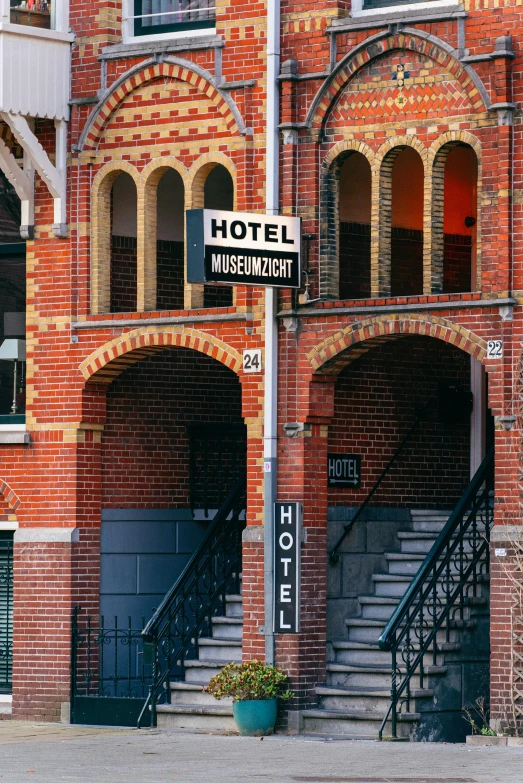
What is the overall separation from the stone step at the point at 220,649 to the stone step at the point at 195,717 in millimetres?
756

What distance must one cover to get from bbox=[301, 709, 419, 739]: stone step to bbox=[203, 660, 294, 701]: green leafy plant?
0.35 m

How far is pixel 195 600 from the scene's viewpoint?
69.3 ft

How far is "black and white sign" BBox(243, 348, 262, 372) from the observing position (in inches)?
768

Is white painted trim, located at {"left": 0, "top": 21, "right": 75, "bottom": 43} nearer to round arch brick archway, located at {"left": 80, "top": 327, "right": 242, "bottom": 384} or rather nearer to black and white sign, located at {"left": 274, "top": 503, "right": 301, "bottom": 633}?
round arch brick archway, located at {"left": 80, "top": 327, "right": 242, "bottom": 384}

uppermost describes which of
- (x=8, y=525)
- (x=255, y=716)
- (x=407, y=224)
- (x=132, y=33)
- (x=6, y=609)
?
(x=132, y=33)

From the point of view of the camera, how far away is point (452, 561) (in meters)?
19.6

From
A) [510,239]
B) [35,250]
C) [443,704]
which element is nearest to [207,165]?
[35,250]

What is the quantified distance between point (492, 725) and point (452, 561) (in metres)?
2.19

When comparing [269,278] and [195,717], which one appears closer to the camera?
[269,278]

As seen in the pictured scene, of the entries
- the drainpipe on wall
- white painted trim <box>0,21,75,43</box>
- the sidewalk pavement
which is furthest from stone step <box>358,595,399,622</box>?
white painted trim <box>0,21,75,43</box>

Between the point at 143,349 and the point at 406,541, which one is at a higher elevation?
the point at 143,349

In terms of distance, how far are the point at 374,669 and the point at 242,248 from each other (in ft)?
14.4

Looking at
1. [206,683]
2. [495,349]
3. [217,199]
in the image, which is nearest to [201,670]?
[206,683]

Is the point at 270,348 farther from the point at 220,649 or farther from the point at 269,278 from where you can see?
the point at 220,649
